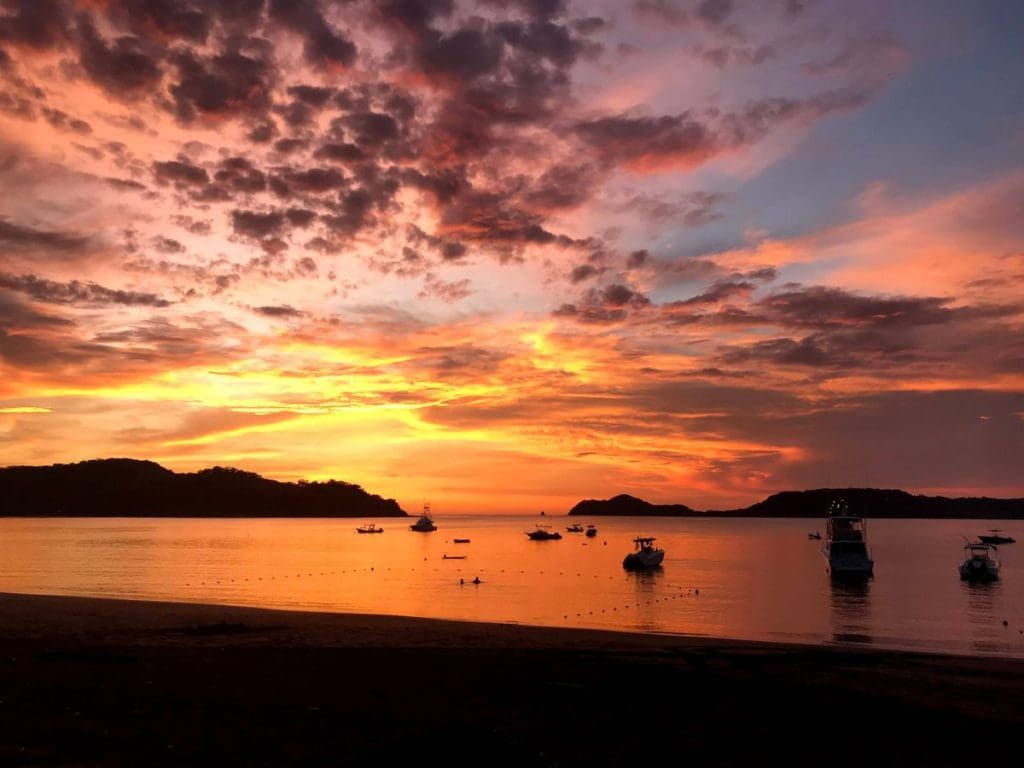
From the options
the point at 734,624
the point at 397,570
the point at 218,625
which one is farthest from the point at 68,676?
the point at 397,570

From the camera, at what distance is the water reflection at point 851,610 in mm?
46812

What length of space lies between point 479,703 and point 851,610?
52.4 m

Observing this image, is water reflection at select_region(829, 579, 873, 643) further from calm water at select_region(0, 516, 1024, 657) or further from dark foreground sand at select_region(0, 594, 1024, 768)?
dark foreground sand at select_region(0, 594, 1024, 768)

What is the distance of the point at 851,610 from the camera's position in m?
61.0

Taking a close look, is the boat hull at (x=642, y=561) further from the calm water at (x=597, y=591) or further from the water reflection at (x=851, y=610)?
the water reflection at (x=851, y=610)

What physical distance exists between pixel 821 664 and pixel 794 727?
1002 cm

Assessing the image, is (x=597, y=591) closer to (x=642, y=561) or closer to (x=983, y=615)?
(x=642, y=561)

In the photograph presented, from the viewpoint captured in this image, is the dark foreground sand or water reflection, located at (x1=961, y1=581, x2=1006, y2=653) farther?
water reflection, located at (x1=961, y1=581, x2=1006, y2=653)

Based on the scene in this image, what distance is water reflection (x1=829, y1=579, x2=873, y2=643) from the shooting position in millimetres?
46812

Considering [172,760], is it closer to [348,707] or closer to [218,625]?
[348,707]

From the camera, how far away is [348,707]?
16812 millimetres

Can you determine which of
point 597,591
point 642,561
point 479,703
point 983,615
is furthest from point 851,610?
point 479,703

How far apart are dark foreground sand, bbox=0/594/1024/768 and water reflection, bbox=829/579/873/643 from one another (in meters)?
18.5

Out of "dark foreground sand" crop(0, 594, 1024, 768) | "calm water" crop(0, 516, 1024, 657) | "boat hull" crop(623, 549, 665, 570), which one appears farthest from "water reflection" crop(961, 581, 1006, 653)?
"boat hull" crop(623, 549, 665, 570)
